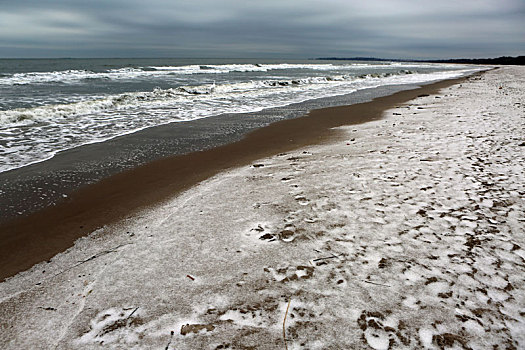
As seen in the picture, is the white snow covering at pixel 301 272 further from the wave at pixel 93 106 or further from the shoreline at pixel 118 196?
the wave at pixel 93 106

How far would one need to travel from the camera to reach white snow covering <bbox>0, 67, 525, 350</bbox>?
7.21ft

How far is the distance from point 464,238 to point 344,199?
144 cm

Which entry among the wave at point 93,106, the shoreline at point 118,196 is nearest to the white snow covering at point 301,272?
the shoreline at point 118,196

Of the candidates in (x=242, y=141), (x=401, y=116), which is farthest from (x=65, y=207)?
(x=401, y=116)

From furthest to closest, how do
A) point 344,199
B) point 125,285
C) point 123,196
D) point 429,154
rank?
point 429,154 < point 123,196 < point 344,199 < point 125,285

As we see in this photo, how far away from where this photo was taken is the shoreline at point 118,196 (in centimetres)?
346

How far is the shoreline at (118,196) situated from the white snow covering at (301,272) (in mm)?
325

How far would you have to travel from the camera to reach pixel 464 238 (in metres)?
3.18

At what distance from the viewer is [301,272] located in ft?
9.20

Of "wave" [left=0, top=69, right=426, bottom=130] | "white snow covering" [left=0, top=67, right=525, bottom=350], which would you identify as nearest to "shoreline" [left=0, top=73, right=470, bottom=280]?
"white snow covering" [left=0, top=67, right=525, bottom=350]

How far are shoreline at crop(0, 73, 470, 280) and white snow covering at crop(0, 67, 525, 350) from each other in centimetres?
33

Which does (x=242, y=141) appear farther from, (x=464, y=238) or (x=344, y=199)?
(x=464, y=238)

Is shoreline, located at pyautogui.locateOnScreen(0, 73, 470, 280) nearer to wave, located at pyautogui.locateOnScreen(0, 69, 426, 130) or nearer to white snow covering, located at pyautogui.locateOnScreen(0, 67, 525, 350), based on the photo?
white snow covering, located at pyautogui.locateOnScreen(0, 67, 525, 350)

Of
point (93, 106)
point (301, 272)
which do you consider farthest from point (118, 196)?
point (93, 106)
